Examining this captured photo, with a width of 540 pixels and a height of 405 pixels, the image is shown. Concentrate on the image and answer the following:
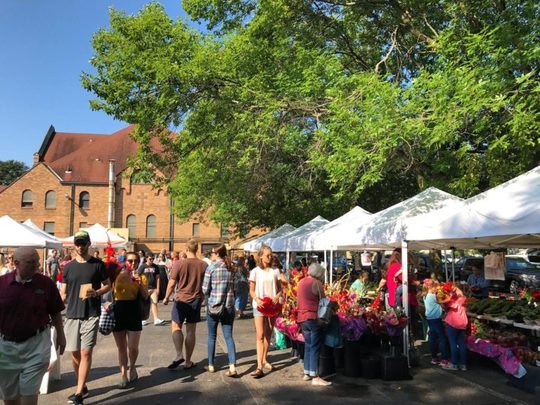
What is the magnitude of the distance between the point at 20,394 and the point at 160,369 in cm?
334

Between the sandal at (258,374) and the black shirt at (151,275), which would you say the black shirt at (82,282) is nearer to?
the sandal at (258,374)

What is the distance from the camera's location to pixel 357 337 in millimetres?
6758

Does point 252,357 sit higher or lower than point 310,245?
lower

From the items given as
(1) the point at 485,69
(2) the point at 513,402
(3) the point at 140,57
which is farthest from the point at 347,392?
(3) the point at 140,57

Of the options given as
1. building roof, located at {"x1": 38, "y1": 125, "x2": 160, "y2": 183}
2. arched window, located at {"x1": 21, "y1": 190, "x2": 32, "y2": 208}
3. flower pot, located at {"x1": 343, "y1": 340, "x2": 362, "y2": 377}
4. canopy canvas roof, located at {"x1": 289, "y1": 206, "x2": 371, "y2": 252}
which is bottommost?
flower pot, located at {"x1": 343, "y1": 340, "x2": 362, "y2": 377}

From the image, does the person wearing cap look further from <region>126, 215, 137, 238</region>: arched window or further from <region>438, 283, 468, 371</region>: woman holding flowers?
<region>126, 215, 137, 238</region>: arched window

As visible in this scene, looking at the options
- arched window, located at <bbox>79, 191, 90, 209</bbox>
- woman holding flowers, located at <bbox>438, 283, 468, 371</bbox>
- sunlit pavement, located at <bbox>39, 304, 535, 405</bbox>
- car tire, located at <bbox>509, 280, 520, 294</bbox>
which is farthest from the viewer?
arched window, located at <bbox>79, 191, 90, 209</bbox>

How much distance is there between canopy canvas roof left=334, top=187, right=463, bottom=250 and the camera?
8.14 metres

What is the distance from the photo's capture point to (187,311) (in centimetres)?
696

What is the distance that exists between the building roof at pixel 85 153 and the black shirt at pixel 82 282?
44389 millimetres

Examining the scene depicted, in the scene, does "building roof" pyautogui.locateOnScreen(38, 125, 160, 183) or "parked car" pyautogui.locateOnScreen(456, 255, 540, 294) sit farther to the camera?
"building roof" pyautogui.locateOnScreen(38, 125, 160, 183)

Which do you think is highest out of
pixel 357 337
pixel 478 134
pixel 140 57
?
pixel 140 57

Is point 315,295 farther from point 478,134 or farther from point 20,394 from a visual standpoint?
point 478,134

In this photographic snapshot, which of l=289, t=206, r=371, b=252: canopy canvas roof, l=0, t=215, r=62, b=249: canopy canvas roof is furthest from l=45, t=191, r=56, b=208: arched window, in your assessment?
l=289, t=206, r=371, b=252: canopy canvas roof
